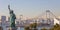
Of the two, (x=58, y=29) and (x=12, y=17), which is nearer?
(x=12, y=17)

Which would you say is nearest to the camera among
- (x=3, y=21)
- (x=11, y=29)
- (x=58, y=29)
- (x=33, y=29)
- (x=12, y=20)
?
(x=11, y=29)

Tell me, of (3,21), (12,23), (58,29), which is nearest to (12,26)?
(12,23)

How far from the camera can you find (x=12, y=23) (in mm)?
11664

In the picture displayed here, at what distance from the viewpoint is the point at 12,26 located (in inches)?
452

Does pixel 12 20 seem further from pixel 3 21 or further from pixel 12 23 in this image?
pixel 3 21

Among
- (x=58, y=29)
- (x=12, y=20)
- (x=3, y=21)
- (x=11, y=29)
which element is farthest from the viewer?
(x=3, y=21)

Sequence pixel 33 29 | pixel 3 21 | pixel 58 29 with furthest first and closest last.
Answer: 1. pixel 3 21
2. pixel 33 29
3. pixel 58 29

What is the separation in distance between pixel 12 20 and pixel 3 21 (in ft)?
81.7

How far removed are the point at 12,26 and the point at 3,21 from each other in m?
25.2

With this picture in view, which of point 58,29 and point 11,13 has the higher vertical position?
point 11,13

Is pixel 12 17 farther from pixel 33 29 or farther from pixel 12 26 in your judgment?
pixel 33 29

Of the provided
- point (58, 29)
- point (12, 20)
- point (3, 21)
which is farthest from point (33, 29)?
point (3, 21)

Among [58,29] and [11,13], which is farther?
[58,29]

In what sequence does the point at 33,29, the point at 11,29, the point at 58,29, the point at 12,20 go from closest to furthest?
the point at 11,29 < the point at 12,20 < the point at 58,29 < the point at 33,29
